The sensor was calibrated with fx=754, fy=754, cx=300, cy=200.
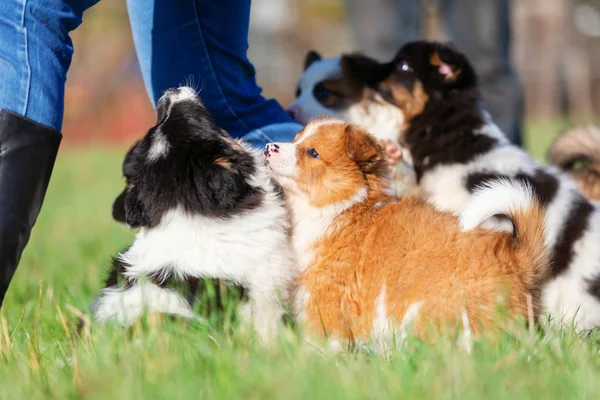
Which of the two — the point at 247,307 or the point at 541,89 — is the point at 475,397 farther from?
the point at 541,89

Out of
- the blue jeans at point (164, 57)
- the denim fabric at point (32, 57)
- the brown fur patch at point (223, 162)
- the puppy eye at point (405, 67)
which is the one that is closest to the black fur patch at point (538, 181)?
the puppy eye at point (405, 67)

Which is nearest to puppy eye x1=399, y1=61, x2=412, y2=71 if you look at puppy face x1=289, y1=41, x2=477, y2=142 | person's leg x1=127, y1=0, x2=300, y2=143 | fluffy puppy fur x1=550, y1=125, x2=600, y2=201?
puppy face x1=289, y1=41, x2=477, y2=142

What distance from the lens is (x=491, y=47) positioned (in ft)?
16.8

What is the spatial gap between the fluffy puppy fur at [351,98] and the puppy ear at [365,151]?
1339 mm

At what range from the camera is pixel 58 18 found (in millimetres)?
2768

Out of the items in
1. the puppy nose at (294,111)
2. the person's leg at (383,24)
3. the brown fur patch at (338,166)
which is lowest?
the brown fur patch at (338,166)

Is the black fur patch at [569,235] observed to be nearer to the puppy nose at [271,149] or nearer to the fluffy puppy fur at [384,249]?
the fluffy puppy fur at [384,249]

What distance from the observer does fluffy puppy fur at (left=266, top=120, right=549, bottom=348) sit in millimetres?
2670

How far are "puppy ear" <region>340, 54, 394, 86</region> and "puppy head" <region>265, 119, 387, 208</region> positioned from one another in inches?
56.5

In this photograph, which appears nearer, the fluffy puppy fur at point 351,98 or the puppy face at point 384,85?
the puppy face at point 384,85

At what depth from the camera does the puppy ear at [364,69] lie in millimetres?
4688

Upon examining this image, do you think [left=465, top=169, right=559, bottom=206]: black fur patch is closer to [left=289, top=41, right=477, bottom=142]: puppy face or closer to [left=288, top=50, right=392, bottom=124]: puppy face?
[left=289, top=41, right=477, bottom=142]: puppy face

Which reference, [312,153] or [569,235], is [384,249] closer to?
[312,153]

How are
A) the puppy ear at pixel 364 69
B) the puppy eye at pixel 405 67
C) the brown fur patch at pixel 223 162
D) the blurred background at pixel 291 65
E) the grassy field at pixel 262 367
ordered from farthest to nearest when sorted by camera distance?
the blurred background at pixel 291 65, the puppy ear at pixel 364 69, the puppy eye at pixel 405 67, the brown fur patch at pixel 223 162, the grassy field at pixel 262 367
